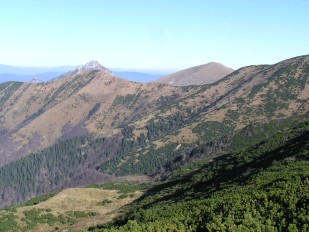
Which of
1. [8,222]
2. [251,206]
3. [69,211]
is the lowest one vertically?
[69,211]

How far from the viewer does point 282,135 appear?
456ft

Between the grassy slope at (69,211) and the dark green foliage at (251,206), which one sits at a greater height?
the dark green foliage at (251,206)

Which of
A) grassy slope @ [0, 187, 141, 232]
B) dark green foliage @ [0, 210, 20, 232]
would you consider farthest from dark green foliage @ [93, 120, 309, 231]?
dark green foliage @ [0, 210, 20, 232]

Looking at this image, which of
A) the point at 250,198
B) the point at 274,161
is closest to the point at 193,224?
the point at 250,198

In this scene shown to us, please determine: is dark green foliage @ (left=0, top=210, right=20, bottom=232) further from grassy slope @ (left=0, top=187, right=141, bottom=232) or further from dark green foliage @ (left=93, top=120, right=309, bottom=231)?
dark green foliage @ (left=93, top=120, right=309, bottom=231)

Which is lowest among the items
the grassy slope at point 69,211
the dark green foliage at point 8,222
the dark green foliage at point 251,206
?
the grassy slope at point 69,211

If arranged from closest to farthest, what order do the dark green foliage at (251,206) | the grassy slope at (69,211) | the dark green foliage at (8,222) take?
the dark green foliage at (251,206) < the dark green foliage at (8,222) < the grassy slope at (69,211)

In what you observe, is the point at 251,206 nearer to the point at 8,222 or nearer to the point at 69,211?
the point at 8,222

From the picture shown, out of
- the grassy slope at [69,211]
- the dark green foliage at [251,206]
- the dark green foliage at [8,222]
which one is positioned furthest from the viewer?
the grassy slope at [69,211]

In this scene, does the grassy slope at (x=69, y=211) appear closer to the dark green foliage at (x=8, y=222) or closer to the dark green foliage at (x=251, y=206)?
the dark green foliage at (x=8, y=222)

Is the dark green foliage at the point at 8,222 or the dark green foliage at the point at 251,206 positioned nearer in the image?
the dark green foliage at the point at 251,206

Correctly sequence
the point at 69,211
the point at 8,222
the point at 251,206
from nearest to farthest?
the point at 251,206, the point at 8,222, the point at 69,211

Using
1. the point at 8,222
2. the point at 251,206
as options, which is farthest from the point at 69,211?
the point at 251,206

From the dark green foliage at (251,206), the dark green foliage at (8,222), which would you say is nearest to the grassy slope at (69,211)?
the dark green foliage at (8,222)
